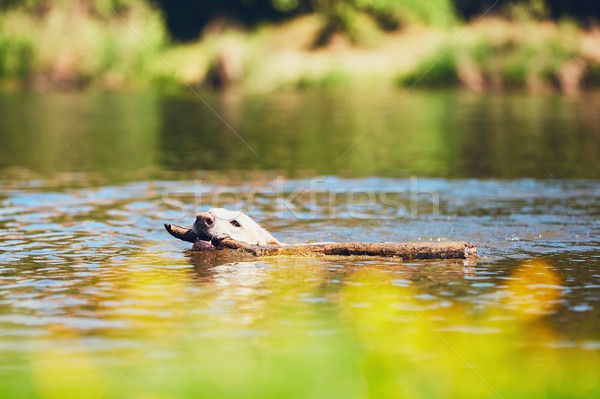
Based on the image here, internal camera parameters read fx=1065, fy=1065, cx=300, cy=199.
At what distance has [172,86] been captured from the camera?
47562 millimetres

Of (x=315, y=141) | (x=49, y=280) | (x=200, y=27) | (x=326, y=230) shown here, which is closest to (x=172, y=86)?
(x=200, y=27)

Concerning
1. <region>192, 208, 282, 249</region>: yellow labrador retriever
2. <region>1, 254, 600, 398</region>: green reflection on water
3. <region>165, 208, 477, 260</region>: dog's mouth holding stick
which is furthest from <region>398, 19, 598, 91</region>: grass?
<region>1, 254, 600, 398</region>: green reflection on water

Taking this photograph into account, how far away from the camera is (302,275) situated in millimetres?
10383

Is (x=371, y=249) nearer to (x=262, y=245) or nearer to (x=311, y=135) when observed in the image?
(x=262, y=245)

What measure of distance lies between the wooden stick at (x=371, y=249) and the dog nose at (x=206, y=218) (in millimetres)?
238

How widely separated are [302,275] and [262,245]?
3.25ft

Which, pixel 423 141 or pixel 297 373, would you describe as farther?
pixel 423 141

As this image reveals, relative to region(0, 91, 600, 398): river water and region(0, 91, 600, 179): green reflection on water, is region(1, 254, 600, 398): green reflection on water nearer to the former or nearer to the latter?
region(0, 91, 600, 398): river water

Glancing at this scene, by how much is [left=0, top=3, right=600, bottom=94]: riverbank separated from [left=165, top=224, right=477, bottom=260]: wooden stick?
33.7 m

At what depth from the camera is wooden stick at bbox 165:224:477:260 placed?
1088cm

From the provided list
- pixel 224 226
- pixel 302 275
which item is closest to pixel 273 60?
pixel 224 226

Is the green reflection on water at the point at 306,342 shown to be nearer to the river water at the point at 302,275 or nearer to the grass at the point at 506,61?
the river water at the point at 302,275

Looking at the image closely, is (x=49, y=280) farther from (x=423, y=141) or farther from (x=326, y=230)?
(x=423, y=141)

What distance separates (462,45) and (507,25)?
434cm
